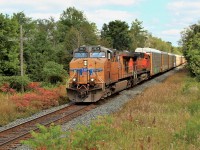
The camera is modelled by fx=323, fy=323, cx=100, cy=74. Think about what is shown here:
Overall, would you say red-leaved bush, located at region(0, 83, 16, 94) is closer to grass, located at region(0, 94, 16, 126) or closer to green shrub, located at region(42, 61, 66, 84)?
grass, located at region(0, 94, 16, 126)

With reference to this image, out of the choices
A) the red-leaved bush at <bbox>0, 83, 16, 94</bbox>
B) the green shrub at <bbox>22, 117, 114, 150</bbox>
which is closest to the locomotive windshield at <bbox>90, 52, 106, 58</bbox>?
the red-leaved bush at <bbox>0, 83, 16, 94</bbox>

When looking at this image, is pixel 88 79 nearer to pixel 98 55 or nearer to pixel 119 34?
pixel 98 55

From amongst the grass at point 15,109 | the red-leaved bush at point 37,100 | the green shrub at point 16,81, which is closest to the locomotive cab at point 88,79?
the red-leaved bush at point 37,100

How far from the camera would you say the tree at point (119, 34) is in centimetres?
7656

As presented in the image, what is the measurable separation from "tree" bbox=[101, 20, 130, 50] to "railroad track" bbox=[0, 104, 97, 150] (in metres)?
60.1

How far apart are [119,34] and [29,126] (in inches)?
2571

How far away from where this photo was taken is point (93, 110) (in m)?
16.3

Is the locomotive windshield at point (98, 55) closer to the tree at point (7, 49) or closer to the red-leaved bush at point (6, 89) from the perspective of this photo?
the red-leaved bush at point (6, 89)

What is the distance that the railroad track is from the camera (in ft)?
32.6

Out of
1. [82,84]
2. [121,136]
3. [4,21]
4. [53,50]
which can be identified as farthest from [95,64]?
[53,50]

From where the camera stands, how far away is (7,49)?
35469 mm

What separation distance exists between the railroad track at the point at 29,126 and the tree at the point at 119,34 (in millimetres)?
60089

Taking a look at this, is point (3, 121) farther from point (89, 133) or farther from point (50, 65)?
point (50, 65)

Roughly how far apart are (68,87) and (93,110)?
9.51 feet
